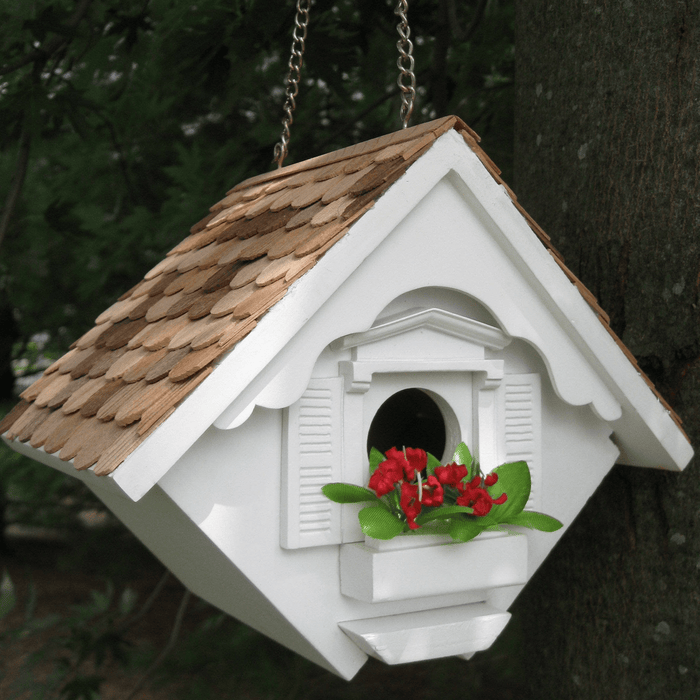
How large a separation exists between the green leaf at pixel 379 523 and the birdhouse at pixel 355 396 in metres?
0.03

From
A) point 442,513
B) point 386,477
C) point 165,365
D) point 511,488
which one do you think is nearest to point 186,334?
point 165,365

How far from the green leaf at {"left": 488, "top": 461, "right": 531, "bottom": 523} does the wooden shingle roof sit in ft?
1.01

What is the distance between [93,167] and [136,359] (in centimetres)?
226

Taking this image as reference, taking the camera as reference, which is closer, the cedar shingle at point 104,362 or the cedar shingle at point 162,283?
the cedar shingle at point 104,362

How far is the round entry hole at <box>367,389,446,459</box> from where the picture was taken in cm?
190

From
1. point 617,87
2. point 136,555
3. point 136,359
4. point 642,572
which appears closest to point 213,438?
point 136,359

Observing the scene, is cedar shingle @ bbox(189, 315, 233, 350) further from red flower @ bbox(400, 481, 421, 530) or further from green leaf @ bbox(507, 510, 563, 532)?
→ green leaf @ bbox(507, 510, 563, 532)

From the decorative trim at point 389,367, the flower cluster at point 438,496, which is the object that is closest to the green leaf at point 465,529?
the flower cluster at point 438,496

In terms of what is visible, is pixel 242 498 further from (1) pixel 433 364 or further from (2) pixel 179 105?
(2) pixel 179 105

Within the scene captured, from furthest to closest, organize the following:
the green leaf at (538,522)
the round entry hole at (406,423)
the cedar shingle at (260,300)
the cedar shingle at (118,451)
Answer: the round entry hole at (406,423) < the green leaf at (538,522) < the cedar shingle at (260,300) < the cedar shingle at (118,451)

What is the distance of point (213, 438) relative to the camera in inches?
47.9

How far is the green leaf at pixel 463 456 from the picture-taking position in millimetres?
1363

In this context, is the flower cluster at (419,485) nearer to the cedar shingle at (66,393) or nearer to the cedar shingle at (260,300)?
the cedar shingle at (260,300)

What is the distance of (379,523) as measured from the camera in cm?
124
